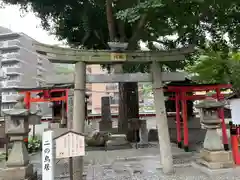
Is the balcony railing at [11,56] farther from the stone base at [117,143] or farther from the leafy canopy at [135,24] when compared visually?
the stone base at [117,143]

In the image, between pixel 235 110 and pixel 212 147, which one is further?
pixel 235 110

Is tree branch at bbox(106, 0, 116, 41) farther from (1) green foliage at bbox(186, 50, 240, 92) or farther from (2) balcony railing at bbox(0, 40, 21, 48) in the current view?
(2) balcony railing at bbox(0, 40, 21, 48)

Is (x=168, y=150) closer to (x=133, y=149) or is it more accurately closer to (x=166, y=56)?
(x=166, y=56)

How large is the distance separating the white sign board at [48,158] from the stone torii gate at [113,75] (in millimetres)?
1632

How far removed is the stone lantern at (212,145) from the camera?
6500mm

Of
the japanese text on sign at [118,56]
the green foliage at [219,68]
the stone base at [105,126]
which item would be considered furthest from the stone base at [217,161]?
the stone base at [105,126]

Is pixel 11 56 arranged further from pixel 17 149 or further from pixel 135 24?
pixel 17 149

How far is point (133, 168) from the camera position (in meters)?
7.22

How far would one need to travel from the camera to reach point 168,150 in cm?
628

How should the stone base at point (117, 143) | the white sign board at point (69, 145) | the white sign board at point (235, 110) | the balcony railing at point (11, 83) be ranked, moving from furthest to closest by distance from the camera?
1. the balcony railing at point (11, 83)
2. the stone base at point (117, 143)
3. the white sign board at point (235, 110)
4. the white sign board at point (69, 145)

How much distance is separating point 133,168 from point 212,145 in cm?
244

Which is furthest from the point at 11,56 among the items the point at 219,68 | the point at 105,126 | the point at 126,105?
the point at 219,68

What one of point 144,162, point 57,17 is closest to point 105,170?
point 144,162

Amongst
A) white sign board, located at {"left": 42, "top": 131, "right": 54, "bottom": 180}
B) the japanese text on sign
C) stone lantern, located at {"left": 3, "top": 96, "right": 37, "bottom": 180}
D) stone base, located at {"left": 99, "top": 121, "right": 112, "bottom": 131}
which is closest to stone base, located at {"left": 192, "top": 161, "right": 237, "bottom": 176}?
the japanese text on sign
